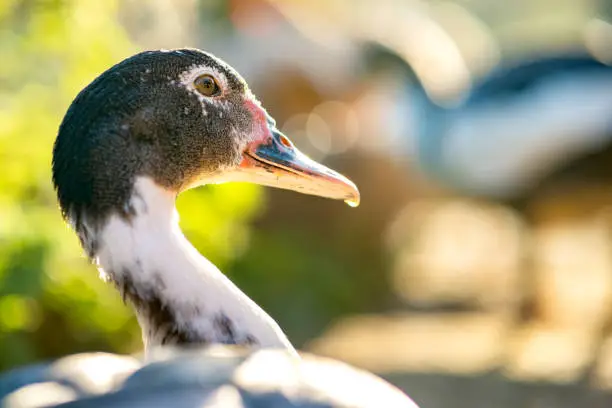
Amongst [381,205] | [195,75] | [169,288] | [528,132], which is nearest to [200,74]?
[195,75]

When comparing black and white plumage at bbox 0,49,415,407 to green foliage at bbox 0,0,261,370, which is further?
green foliage at bbox 0,0,261,370

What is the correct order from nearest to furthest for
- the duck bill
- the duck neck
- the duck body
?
1. the duck neck
2. the duck bill
3. the duck body

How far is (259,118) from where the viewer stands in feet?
6.72

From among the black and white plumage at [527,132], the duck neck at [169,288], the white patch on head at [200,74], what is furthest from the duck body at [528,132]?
the duck neck at [169,288]

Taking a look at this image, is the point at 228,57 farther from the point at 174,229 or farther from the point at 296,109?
the point at 174,229

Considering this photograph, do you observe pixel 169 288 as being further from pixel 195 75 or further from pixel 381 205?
pixel 381 205

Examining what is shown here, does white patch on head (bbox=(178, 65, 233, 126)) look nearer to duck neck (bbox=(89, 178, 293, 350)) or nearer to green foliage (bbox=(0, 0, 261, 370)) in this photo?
duck neck (bbox=(89, 178, 293, 350))

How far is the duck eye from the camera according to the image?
1.93 metres

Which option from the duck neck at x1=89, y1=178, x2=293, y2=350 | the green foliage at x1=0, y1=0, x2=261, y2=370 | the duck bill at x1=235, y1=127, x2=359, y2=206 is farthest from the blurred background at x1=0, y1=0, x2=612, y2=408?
the duck neck at x1=89, y1=178, x2=293, y2=350

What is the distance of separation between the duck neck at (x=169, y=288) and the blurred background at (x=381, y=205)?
149 cm

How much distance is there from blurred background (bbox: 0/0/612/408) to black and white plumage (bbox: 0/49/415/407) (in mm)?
1417

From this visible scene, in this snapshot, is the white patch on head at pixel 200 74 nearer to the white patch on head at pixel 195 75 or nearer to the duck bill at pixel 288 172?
the white patch on head at pixel 195 75

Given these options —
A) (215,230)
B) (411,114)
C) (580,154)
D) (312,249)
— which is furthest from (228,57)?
(215,230)

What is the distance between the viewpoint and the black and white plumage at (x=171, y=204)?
1.49m
